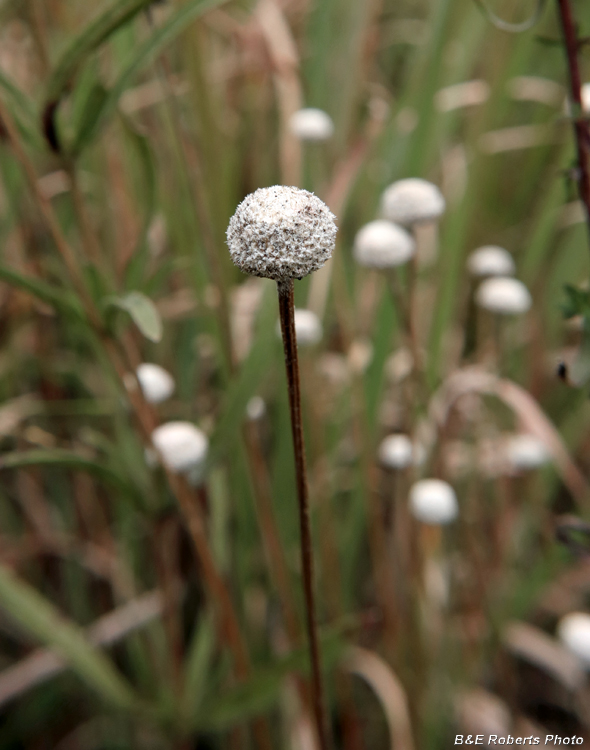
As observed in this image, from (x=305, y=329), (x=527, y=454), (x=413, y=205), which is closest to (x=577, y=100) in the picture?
(x=413, y=205)

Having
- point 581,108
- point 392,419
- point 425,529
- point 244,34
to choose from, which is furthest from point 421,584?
point 244,34

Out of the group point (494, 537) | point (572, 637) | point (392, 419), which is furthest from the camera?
point (392, 419)

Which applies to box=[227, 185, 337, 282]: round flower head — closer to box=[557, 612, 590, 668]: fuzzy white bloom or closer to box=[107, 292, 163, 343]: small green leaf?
box=[107, 292, 163, 343]: small green leaf

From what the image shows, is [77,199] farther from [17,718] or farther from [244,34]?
[17,718]

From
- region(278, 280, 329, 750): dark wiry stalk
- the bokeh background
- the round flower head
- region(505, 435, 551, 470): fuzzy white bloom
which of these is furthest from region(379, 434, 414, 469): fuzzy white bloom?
the round flower head

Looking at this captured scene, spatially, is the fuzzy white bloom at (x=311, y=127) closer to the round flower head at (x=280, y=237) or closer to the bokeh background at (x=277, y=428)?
the bokeh background at (x=277, y=428)

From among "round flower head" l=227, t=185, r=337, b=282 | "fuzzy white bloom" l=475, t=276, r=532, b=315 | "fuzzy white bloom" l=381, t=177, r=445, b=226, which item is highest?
"round flower head" l=227, t=185, r=337, b=282

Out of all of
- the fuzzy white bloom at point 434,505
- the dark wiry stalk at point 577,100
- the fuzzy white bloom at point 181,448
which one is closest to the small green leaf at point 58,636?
the fuzzy white bloom at point 181,448
